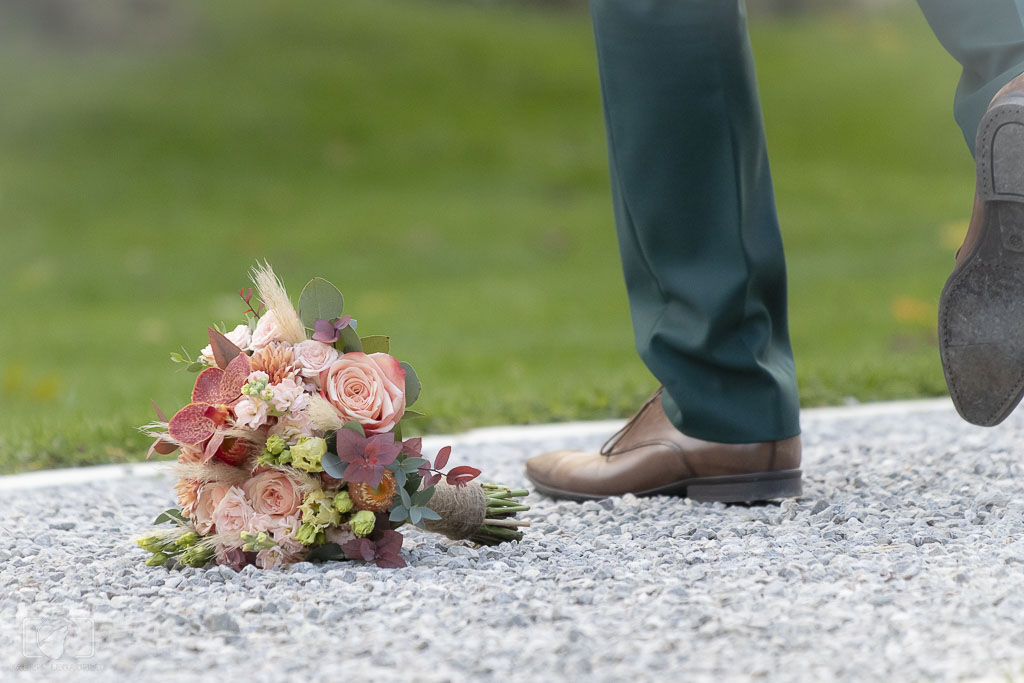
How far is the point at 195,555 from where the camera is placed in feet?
6.08

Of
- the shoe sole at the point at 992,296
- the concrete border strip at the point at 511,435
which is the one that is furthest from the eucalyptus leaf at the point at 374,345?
the concrete border strip at the point at 511,435

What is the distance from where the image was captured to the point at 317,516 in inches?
71.4

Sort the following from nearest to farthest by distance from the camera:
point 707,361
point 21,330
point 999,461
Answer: point 707,361 < point 999,461 < point 21,330

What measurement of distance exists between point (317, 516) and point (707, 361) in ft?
2.62

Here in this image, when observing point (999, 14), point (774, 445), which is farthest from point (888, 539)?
point (999, 14)

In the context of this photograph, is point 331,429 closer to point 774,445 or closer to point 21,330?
point 774,445

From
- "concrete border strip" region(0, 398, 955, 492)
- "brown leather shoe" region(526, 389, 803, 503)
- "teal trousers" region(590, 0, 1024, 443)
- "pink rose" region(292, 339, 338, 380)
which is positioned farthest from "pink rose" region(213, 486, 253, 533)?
"concrete border strip" region(0, 398, 955, 492)

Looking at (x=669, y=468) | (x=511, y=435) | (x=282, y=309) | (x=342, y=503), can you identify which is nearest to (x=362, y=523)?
(x=342, y=503)

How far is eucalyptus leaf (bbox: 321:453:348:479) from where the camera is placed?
5.85 feet

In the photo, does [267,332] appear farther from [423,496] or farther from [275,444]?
[423,496]

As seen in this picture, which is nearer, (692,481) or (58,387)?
(692,481)

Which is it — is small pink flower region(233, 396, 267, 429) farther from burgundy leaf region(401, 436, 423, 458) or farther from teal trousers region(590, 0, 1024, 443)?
teal trousers region(590, 0, 1024, 443)

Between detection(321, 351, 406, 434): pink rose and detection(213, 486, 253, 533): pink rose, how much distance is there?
21 cm

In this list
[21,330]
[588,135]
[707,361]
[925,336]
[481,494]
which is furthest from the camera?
[588,135]
